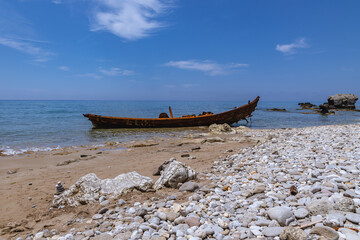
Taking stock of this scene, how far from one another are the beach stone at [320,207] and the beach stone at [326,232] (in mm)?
427

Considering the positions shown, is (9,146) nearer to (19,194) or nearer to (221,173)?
(19,194)

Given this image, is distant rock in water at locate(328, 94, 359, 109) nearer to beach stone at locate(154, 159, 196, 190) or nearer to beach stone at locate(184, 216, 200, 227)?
beach stone at locate(154, 159, 196, 190)

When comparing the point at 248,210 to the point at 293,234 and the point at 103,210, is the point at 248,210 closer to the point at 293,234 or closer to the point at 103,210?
the point at 293,234

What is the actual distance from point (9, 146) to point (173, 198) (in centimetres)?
1155

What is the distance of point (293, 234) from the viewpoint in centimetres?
208

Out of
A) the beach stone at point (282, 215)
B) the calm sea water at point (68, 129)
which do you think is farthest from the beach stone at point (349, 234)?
the calm sea water at point (68, 129)

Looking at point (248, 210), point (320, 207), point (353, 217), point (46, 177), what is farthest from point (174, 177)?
point (46, 177)

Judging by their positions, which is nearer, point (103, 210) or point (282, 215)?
point (282, 215)

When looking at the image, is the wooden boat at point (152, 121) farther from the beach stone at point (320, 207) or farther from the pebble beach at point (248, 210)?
the beach stone at point (320, 207)

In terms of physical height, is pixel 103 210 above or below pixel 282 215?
below

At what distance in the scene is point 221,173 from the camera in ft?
16.9

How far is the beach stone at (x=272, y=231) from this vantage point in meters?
2.26

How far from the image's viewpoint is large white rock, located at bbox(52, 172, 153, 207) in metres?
4.05

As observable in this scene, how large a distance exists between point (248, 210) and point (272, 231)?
2.03 ft
